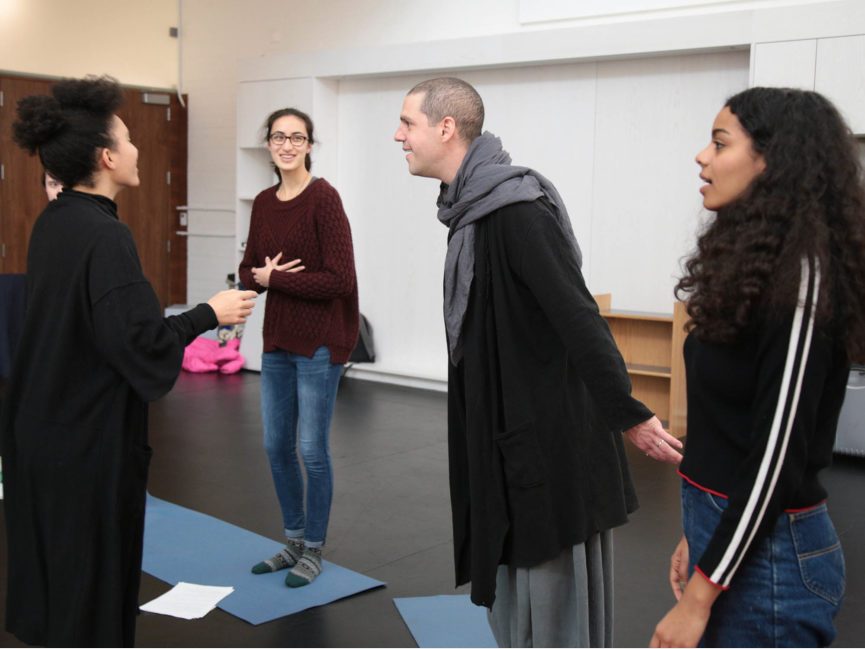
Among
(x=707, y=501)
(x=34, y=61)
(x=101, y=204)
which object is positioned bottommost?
(x=707, y=501)

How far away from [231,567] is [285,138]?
161cm

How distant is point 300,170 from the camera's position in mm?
3414

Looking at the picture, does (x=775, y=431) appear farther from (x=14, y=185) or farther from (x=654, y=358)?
(x=14, y=185)

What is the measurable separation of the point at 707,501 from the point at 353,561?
2.40 metres

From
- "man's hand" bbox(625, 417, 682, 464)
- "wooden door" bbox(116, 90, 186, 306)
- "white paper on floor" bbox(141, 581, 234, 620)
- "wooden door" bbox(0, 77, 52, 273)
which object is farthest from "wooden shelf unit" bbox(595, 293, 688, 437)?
"wooden door" bbox(0, 77, 52, 273)

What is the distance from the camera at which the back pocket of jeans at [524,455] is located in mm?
2031

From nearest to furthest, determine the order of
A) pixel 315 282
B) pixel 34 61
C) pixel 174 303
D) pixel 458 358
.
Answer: pixel 458 358 < pixel 315 282 < pixel 34 61 < pixel 174 303

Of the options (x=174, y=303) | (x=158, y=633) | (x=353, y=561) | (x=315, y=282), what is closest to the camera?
(x=158, y=633)

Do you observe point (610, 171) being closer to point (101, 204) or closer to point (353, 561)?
point (353, 561)

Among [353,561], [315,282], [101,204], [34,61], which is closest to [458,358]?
[101,204]

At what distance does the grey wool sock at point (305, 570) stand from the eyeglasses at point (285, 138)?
1.47m

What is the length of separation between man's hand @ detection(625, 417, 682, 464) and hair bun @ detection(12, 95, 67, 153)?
1446 millimetres

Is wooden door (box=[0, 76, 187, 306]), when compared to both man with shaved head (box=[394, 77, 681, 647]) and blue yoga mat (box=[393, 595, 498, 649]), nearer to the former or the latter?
blue yoga mat (box=[393, 595, 498, 649])

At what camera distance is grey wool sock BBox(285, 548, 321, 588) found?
3400mm
